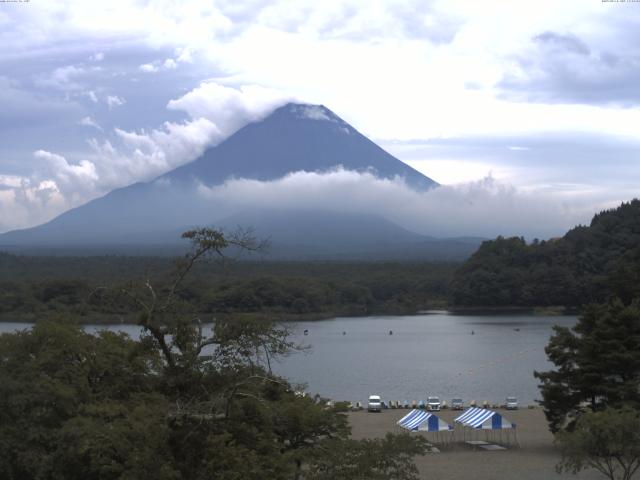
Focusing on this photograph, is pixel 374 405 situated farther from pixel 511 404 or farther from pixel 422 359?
pixel 422 359

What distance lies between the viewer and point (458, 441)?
1670cm

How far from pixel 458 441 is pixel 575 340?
2.94 meters

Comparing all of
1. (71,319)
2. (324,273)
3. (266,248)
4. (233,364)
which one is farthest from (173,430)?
(324,273)

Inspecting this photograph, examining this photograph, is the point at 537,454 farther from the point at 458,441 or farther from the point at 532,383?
the point at 532,383

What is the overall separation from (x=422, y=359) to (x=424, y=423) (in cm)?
1666

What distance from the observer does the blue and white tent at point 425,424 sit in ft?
50.9

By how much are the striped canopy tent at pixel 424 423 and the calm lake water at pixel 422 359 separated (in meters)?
2.18

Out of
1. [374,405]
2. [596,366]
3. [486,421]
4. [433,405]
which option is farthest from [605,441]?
[374,405]

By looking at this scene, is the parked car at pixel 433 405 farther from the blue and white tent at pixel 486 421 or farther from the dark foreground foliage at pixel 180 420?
the dark foreground foliage at pixel 180 420

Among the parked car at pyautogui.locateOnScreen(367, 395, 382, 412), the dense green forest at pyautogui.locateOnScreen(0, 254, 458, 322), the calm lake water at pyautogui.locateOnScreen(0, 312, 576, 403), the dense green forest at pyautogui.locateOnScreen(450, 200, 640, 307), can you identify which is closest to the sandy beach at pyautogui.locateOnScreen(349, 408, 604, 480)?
the parked car at pyautogui.locateOnScreen(367, 395, 382, 412)

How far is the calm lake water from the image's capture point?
25047 mm

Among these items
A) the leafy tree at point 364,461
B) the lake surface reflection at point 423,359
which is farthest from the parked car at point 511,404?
the leafy tree at point 364,461

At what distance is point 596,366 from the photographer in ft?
48.4

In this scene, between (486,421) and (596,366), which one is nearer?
(596,366)
